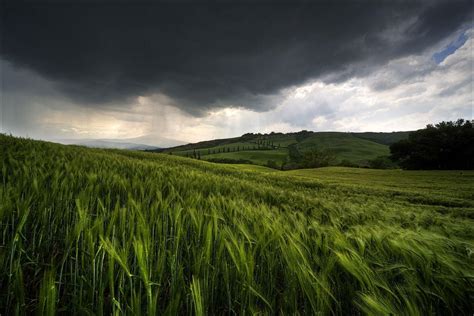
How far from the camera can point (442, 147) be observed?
5469 centimetres

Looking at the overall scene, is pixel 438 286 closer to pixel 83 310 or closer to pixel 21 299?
pixel 83 310

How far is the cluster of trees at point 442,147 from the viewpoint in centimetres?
5200

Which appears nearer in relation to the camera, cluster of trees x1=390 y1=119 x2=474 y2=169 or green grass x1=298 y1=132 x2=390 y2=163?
cluster of trees x1=390 y1=119 x2=474 y2=169

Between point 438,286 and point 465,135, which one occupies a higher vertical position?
point 465,135

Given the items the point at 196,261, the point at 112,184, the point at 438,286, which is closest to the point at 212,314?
the point at 196,261

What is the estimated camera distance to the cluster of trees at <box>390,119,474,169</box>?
52.0 metres

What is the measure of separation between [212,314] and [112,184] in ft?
7.59

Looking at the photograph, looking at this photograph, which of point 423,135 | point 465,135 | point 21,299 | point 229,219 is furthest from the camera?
point 423,135

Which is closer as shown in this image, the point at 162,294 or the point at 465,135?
the point at 162,294

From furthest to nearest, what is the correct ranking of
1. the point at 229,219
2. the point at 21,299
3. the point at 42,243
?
the point at 229,219 < the point at 42,243 < the point at 21,299

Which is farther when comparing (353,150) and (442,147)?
(353,150)

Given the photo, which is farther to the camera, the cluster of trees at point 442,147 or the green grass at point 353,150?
the green grass at point 353,150

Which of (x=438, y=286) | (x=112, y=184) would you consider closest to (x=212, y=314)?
(x=438, y=286)

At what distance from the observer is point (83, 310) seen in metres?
0.79
